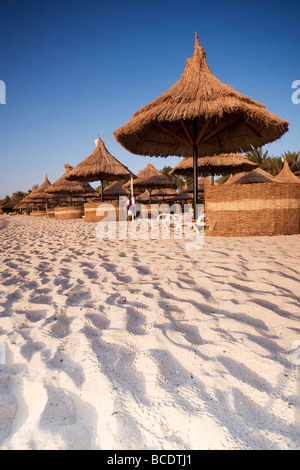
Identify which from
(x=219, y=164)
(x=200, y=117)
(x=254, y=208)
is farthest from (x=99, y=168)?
(x=254, y=208)

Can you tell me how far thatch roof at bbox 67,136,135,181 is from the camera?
10470 millimetres

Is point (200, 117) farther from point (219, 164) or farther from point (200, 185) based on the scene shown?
point (200, 185)

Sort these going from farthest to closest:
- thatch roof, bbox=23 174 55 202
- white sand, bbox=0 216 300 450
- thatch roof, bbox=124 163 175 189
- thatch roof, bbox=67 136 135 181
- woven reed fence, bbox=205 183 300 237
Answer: thatch roof, bbox=23 174 55 202 → thatch roof, bbox=124 163 175 189 → thatch roof, bbox=67 136 135 181 → woven reed fence, bbox=205 183 300 237 → white sand, bbox=0 216 300 450

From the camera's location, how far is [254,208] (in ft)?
15.8

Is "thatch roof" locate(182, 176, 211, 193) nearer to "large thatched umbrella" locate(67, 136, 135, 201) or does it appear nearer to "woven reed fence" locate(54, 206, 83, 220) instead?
"large thatched umbrella" locate(67, 136, 135, 201)

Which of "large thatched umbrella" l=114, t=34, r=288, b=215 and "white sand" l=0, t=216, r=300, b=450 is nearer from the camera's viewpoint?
"white sand" l=0, t=216, r=300, b=450

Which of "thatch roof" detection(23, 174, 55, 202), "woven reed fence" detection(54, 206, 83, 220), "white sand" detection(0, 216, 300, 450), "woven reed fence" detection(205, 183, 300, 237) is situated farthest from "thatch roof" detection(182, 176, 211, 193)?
"white sand" detection(0, 216, 300, 450)

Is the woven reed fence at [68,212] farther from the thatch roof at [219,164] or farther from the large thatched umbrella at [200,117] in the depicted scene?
the large thatched umbrella at [200,117]

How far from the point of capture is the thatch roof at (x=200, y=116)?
4.84 m

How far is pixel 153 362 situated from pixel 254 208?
4318 mm

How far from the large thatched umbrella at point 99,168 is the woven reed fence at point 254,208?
21.2 feet

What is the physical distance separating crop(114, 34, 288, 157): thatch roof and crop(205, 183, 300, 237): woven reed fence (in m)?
1.47

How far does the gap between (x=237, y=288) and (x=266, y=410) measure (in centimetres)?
127
